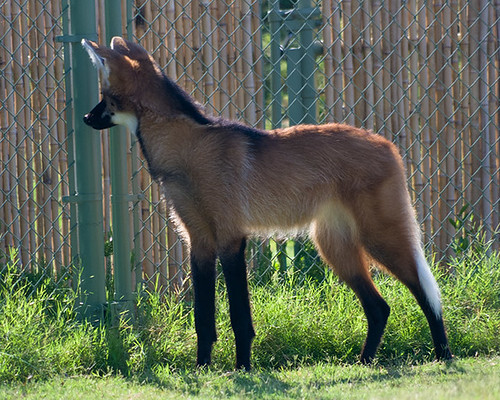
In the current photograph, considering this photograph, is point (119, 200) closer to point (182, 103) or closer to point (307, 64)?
point (182, 103)

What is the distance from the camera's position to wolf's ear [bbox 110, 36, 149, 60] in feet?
12.1

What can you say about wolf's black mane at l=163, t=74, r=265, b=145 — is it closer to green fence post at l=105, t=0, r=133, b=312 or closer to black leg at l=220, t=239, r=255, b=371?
green fence post at l=105, t=0, r=133, b=312

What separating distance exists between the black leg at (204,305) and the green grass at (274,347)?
125mm

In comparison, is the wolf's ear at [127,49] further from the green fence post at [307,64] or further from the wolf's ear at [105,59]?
the green fence post at [307,64]

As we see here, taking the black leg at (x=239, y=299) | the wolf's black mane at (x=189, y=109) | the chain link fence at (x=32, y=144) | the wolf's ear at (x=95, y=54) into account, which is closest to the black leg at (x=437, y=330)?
the black leg at (x=239, y=299)

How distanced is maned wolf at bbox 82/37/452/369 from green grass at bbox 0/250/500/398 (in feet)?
0.69

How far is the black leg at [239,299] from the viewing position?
3.65 metres

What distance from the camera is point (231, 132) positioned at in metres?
3.77

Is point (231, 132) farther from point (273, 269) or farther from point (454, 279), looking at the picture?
point (454, 279)

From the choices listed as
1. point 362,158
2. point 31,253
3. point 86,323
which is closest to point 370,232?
point 362,158

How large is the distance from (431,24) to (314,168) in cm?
162

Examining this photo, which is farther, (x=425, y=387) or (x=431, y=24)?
(x=431, y=24)

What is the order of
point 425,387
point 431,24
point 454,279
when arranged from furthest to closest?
point 431,24 < point 454,279 < point 425,387

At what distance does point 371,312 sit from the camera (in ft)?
13.0
